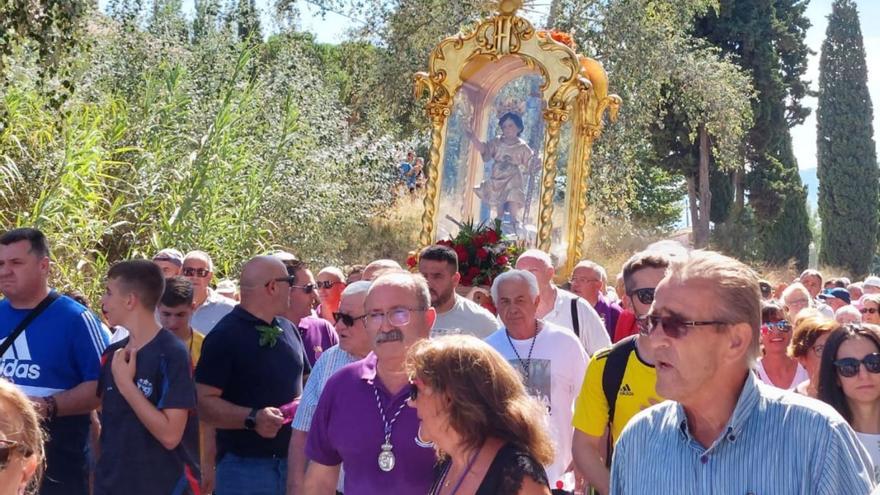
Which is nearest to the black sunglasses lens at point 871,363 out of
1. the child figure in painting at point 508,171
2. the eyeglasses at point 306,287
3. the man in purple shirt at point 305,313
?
the man in purple shirt at point 305,313

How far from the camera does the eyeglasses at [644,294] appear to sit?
6383mm

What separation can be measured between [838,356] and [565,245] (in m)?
10.6

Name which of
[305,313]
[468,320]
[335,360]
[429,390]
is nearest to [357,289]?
[335,360]

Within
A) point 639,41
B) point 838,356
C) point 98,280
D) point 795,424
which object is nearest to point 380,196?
point 639,41

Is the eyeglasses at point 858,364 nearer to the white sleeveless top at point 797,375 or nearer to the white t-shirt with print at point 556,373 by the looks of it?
the white t-shirt with print at point 556,373

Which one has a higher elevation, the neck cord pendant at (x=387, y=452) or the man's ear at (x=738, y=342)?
the man's ear at (x=738, y=342)

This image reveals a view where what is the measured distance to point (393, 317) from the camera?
538 cm

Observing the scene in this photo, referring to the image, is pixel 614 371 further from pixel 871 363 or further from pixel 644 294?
pixel 871 363

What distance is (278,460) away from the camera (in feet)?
23.5

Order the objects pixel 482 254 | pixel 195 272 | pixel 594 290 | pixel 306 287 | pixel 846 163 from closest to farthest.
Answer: pixel 306 287
pixel 195 272
pixel 594 290
pixel 482 254
pixel 846 163

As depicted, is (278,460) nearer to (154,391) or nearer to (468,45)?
(154,391)

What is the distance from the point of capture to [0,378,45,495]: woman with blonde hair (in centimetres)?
318

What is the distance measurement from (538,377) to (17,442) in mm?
4393

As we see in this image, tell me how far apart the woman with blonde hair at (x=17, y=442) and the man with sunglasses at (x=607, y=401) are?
Result: 3025mm
